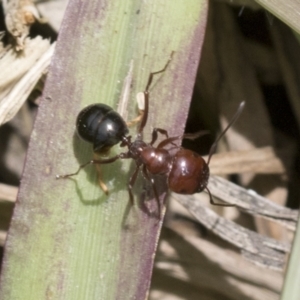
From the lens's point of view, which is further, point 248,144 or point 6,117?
point 248,144

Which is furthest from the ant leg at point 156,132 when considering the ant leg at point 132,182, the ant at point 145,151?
the ant leg at point 132,182

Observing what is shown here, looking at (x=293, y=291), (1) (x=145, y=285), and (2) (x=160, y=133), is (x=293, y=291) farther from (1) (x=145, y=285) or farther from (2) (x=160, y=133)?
(2) (x=160, y=133)

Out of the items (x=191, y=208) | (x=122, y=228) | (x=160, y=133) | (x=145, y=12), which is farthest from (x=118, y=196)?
(x=145, y=12)

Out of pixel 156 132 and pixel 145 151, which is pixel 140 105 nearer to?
pixel 156 132

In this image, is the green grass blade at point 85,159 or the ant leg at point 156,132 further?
the ant leg at point 156,132

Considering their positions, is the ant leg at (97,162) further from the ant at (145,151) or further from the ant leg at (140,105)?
the ant leg at (140,105)

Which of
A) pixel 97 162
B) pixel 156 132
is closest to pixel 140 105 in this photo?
pixel 156 132

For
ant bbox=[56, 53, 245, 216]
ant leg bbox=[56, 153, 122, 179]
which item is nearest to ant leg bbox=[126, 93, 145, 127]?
ant bbox=[56, 53, 245, 216]

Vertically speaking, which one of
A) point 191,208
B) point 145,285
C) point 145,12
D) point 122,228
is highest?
point 145,12

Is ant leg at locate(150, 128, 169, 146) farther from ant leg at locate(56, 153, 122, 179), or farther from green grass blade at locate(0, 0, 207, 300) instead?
ant leg at locate(56, 153, 122, 179)
